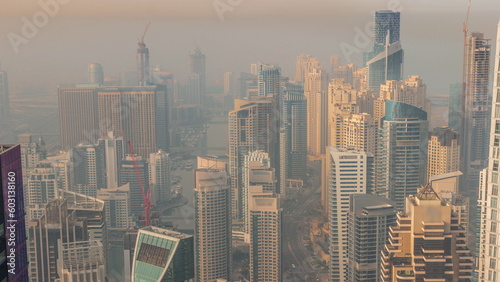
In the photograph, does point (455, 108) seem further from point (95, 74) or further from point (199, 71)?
point (95, 74)

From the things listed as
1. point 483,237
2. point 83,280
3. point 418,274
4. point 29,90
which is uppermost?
point 29,90

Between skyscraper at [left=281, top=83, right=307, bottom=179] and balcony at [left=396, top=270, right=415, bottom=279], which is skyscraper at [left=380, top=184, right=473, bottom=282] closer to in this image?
balcony at [left=396, top=270, right=415, bottom=279]

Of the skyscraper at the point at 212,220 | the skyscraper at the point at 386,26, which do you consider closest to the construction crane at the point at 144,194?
the skyscraper at the point at 212,220

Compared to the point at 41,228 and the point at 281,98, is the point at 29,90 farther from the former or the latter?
the point at 281,98

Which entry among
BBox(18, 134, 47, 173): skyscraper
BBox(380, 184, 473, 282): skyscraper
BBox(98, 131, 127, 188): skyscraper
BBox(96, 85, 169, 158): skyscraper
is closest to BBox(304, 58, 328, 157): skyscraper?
BBox(96, 85, 169, 158): skyscraper

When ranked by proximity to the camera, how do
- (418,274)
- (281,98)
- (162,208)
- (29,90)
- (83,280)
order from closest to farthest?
1. (418,274)
2. (83,280)
3. (29,90)
4. (162,208)
5. (281,98)

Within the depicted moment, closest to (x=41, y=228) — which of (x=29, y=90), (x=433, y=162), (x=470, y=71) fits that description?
(x=29, y=90)

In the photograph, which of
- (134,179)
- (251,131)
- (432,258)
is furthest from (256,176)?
(432,258)
